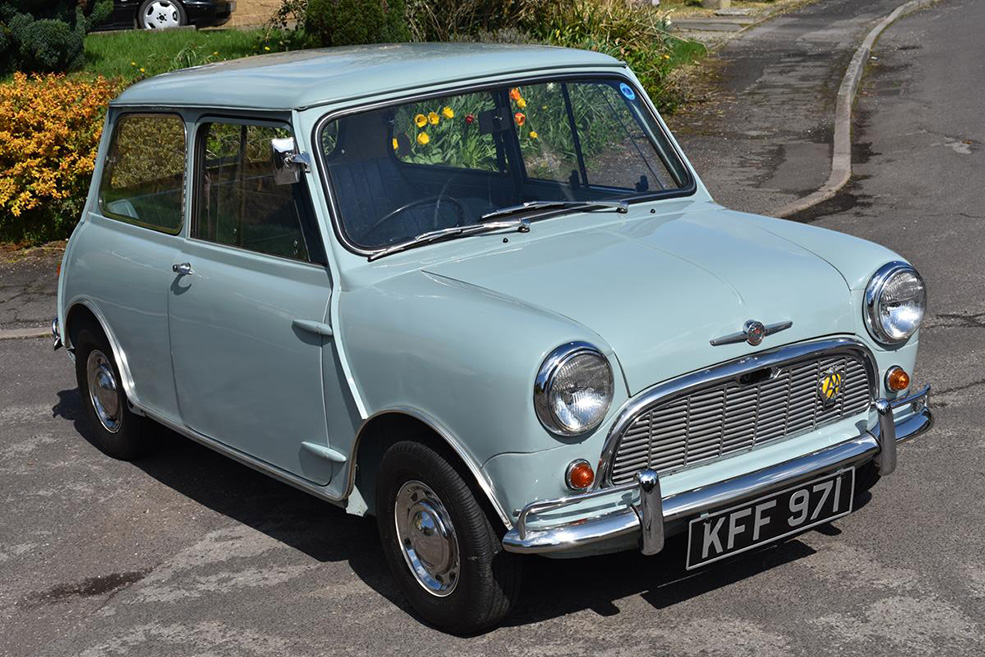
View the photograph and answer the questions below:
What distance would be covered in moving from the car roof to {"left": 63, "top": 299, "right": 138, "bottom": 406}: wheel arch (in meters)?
0.96

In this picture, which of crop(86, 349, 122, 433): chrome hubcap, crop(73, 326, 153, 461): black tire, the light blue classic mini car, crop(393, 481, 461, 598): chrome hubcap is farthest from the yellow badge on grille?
crop(86, 349, 122, 433): chrome hubcap

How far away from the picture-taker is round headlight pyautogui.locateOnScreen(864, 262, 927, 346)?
4.16 metres

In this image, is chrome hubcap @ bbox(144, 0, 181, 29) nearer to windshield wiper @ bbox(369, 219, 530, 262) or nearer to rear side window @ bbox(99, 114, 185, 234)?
rear side window @ bbox(99, 114, 185, 234)

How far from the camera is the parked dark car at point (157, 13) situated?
19344 mm

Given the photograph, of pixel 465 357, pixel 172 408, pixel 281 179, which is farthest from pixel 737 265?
pixel 172 408

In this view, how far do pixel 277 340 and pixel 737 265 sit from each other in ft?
5.30

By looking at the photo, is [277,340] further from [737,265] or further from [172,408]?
[737,265]

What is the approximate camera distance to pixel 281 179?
440cm

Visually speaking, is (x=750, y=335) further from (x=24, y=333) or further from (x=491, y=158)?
(x=24, y=333)

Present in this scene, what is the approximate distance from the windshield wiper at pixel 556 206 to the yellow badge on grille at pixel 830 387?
110 cm

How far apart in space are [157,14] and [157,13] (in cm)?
3

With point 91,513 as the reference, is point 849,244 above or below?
above

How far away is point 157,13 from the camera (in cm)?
1936

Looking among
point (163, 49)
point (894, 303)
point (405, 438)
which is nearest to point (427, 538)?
point (405, 438)
